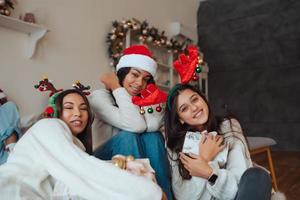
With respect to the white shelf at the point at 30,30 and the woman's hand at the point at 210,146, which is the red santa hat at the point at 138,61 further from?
the white shelf at the point at 30,30

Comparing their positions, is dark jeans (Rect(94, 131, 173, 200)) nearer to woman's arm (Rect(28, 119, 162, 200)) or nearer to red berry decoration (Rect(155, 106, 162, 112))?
red berry decoration (Rect(155, 106, 162, 112))

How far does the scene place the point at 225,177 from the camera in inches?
42.9

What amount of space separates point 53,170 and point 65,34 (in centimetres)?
195

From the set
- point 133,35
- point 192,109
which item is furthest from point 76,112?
point 133,35

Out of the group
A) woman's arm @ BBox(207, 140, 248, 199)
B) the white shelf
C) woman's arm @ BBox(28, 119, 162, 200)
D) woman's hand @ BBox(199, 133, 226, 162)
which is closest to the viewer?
woman's arm @ BBox(28, 119, 162, 200)

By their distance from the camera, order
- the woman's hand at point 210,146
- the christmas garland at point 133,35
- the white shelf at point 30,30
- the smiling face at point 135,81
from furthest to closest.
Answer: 1. the christmas garland at point 133,35
2. the white shelf at point 30,30
3. the smiling face at point 135,81
4. the woman's hand at point 210,146

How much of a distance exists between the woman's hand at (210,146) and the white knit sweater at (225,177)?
0.10ft

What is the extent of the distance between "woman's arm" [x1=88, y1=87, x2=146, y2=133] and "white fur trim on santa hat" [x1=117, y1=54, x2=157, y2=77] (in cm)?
19

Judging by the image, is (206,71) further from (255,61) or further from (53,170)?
(53,170)

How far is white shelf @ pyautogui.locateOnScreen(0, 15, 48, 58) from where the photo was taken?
2.11 m

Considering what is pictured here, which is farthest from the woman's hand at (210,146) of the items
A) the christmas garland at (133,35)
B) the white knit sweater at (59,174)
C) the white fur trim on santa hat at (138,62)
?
the christmas garland at (133,35)

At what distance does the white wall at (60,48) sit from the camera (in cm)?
217

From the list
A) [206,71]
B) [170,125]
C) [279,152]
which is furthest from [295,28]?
[170,125]

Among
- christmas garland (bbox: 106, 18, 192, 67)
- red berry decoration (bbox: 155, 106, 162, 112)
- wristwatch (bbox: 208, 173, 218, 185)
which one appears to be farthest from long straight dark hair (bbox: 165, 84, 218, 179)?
christmas garland (bbox: 106, 18, 192, 67)
